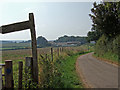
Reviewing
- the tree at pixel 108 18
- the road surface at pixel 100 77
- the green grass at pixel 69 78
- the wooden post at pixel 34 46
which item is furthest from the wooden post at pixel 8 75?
the tree at pixel 108 18

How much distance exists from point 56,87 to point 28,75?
56.8 inches

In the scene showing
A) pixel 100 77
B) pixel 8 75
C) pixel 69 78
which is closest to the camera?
pixel 8 75

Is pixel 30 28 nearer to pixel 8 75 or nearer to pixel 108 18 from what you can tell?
pixel 8 75

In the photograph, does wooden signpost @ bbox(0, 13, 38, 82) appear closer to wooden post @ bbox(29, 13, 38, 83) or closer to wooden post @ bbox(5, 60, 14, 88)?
wooden post @ bbox(29, 13, 38, 83)

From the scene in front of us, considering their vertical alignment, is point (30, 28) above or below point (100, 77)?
above

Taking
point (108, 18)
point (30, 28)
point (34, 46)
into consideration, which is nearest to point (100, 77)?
point (34, 46)

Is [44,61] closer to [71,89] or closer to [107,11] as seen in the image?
[71,89]

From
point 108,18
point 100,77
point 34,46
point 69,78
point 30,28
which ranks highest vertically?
point 108,18

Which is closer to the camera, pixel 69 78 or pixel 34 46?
pixel 34 46

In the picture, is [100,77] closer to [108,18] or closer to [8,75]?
[8,75]

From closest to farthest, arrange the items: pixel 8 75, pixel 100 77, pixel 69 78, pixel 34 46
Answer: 1. pixel 8 75
2. pixel 34 46
3. pixel 69 78
4. pixel 100 77

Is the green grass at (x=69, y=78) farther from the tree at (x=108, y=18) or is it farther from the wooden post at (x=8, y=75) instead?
the tree at (x=108, y=18)

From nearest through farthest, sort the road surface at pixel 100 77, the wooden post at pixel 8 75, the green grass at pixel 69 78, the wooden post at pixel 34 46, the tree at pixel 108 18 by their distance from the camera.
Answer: the wooden post at pixel 8 75 → the wooden post at pixel 34 46 → the green grass at pixel 69 78 → the road surface at pixel 100 77 → the tree at pixel 108 18

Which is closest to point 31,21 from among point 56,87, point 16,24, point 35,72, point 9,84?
point 16,24
